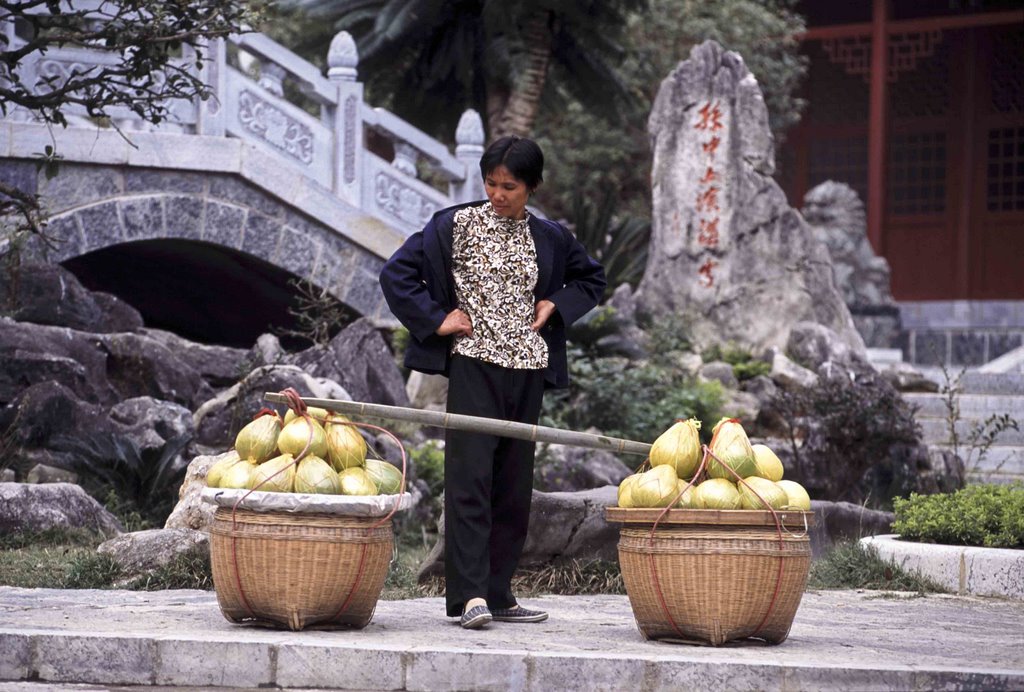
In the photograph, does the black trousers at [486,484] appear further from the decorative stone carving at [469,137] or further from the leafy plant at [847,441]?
the decorative stone carving at [469,137]

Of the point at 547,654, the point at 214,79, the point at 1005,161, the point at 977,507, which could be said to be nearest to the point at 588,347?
the point at 214,79

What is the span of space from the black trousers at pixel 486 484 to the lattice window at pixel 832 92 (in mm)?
18833

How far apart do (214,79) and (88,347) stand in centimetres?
280

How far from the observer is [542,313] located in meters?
5.84

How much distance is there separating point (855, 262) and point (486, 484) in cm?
1526

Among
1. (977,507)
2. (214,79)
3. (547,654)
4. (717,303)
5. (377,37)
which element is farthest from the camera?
(377,37)

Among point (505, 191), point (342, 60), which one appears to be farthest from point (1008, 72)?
point (505, 191)

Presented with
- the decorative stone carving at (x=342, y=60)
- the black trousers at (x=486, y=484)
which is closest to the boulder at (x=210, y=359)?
the decorative stone carving at (x=342, y=60)

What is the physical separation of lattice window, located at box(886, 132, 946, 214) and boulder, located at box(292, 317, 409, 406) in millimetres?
13548

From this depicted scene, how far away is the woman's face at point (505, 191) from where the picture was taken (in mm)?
5727

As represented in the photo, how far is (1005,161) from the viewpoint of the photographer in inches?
871

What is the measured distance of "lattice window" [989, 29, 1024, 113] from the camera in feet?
71.7

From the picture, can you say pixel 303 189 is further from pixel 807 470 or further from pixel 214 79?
pixel 807 470

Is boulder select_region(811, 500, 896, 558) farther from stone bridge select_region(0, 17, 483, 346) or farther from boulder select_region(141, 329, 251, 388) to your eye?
stone bridge select_region(0, 17, 483, 346)
